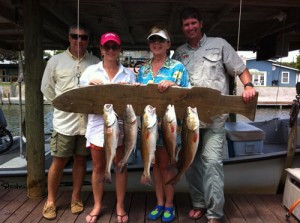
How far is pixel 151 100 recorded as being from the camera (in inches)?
114

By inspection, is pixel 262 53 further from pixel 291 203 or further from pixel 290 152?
pixel 291 203

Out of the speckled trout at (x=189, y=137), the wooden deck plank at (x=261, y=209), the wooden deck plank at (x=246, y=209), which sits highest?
the speckled trout at (x=189, y=137)

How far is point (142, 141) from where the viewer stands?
2762 mm

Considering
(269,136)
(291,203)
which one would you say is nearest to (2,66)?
(269,136)

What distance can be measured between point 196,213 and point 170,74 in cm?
154

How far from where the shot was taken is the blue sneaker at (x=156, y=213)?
332 centimetres

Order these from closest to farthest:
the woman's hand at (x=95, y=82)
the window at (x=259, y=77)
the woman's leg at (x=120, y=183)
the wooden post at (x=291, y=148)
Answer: the woman's hand at (x=95, y=82) < the woman's leg at (x=120, y=183) < the wooden post at (x=291, y=148) < the window at (x=259, y=77)

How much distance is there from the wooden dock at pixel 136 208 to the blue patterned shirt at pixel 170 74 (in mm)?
1472

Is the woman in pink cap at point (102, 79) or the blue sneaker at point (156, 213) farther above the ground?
the woman in pink cap at point (102, 79)

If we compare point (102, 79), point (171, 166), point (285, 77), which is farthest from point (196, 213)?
point (285, 77)

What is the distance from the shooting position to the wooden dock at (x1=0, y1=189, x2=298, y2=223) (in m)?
3.37

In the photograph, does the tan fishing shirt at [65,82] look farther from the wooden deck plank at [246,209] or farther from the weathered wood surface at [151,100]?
the wooden deck plank at [246,209]

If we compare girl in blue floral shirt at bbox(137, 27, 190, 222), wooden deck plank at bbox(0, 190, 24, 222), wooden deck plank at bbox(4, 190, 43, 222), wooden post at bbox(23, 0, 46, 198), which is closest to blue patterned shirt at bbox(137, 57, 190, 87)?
girl in blue floral shirt at bbox(137, 27, 190, 222)

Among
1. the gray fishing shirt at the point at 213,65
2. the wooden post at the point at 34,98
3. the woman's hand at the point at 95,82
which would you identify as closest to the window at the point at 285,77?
the gray fishing shirt at the point at 213,65
